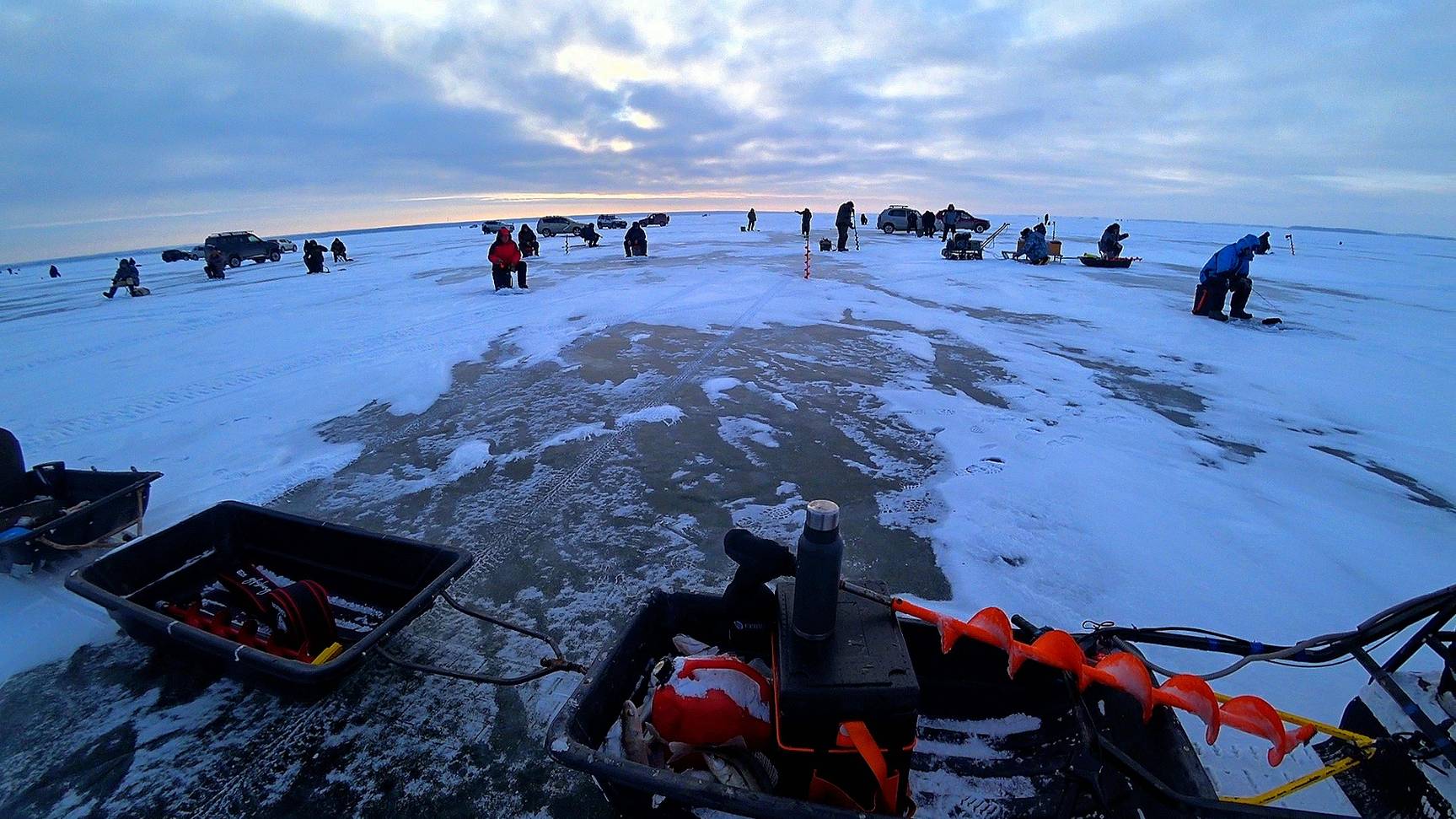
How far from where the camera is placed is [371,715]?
2389 mm

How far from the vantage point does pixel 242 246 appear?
27984 millimetres

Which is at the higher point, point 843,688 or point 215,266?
point 215,266

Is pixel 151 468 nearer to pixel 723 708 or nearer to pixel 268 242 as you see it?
pixel 723 708

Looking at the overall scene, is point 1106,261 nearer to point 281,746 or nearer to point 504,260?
point 504,260

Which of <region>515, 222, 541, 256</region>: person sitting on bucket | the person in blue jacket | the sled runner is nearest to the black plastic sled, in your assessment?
the sled runner

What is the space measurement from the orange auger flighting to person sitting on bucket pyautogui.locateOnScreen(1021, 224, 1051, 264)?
21684 mm

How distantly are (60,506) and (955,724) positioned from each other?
510cm

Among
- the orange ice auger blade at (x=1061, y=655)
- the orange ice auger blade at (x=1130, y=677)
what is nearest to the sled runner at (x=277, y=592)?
the orange ice auger blade at (x=1061, y=655)

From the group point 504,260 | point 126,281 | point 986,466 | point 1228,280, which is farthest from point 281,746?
point 126,281

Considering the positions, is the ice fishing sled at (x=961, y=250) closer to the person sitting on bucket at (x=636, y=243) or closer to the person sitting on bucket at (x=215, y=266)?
the person sitting on bucket at (x=636, y=243)

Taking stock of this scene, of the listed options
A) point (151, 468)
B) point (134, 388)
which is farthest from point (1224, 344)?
point (134, 388)

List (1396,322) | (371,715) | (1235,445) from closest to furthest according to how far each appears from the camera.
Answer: (371,715)
(1235,445)
(1396,322)

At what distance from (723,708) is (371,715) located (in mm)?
1535

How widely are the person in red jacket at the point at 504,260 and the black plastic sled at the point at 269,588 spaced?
11.4 meters
